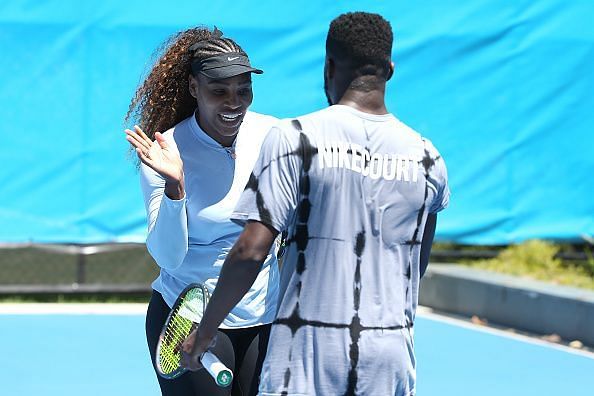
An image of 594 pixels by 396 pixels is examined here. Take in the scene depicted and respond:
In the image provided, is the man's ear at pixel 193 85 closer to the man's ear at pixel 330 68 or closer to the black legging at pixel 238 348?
the black legging at pixel 238 348

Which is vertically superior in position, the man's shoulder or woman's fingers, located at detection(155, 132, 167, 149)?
the man's shoulder

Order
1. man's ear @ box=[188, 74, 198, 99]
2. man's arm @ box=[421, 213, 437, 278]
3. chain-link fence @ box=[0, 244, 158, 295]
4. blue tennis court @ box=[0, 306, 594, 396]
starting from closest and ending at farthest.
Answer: man's arm @ box=[421, 213, 437, 278], man's ear @ box=[188, 74, 198, 99], blue tennis court @ box=[0, 306, 594, 396], chain-link fence @ box=[0, 244, 158, 295]

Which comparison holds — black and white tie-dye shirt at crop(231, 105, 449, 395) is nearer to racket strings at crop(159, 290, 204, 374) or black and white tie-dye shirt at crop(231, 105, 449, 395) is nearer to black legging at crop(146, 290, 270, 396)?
racket strings at crop(159, 290, 204, 374)

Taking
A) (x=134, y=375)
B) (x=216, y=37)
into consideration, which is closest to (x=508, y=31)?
(x=134, y=375)

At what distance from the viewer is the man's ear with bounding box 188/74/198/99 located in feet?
13.9

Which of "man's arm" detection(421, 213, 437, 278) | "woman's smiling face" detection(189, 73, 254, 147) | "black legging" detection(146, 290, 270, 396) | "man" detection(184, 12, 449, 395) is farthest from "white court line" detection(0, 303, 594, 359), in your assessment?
"man" detection(184, 12, 449, 395)

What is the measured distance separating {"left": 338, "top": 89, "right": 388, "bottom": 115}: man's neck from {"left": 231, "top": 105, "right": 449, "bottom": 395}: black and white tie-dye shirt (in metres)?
0.02

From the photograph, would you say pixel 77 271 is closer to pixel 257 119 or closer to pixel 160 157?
pixel 257 119

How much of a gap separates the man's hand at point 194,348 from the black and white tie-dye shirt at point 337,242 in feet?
0.62

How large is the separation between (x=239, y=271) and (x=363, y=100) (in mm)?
505

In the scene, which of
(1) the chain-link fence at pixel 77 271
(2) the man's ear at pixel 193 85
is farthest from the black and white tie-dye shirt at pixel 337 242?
(1) the chain-link fence at pixel 77 271

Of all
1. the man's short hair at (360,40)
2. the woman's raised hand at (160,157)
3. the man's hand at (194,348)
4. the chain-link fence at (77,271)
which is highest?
the man's short hair at (360,40)

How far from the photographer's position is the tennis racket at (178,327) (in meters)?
3.68

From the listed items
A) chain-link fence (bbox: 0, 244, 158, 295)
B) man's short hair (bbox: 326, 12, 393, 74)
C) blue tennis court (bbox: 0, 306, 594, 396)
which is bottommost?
blue tennis court (bbox: 0, 306, 594, 396)
